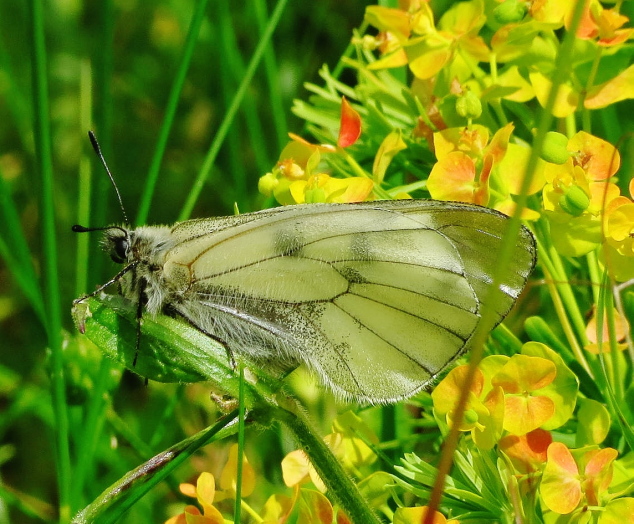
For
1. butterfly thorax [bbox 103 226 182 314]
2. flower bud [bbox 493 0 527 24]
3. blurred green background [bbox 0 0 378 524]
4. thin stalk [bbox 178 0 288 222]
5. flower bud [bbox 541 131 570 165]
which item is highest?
flower bud [bbox 493 0 527 24]

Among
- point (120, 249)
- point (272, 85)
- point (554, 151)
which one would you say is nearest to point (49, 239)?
point (120, 249)

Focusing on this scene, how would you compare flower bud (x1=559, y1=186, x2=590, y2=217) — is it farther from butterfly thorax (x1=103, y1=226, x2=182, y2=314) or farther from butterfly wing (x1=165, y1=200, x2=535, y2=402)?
butterfly thorax (x1=103, y1=226, x2=182, y2=314)

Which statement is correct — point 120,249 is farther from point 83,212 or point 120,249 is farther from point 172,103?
point 83,212

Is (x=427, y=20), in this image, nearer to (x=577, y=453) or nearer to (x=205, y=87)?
(x=577, y=453)

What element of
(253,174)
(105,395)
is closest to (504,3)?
(105,395)

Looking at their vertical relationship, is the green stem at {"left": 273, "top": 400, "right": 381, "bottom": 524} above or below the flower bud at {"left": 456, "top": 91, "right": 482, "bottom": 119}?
below

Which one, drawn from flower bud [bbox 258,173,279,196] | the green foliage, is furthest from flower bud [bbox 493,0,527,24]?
flower bud [bbox 258,173,279,196]
